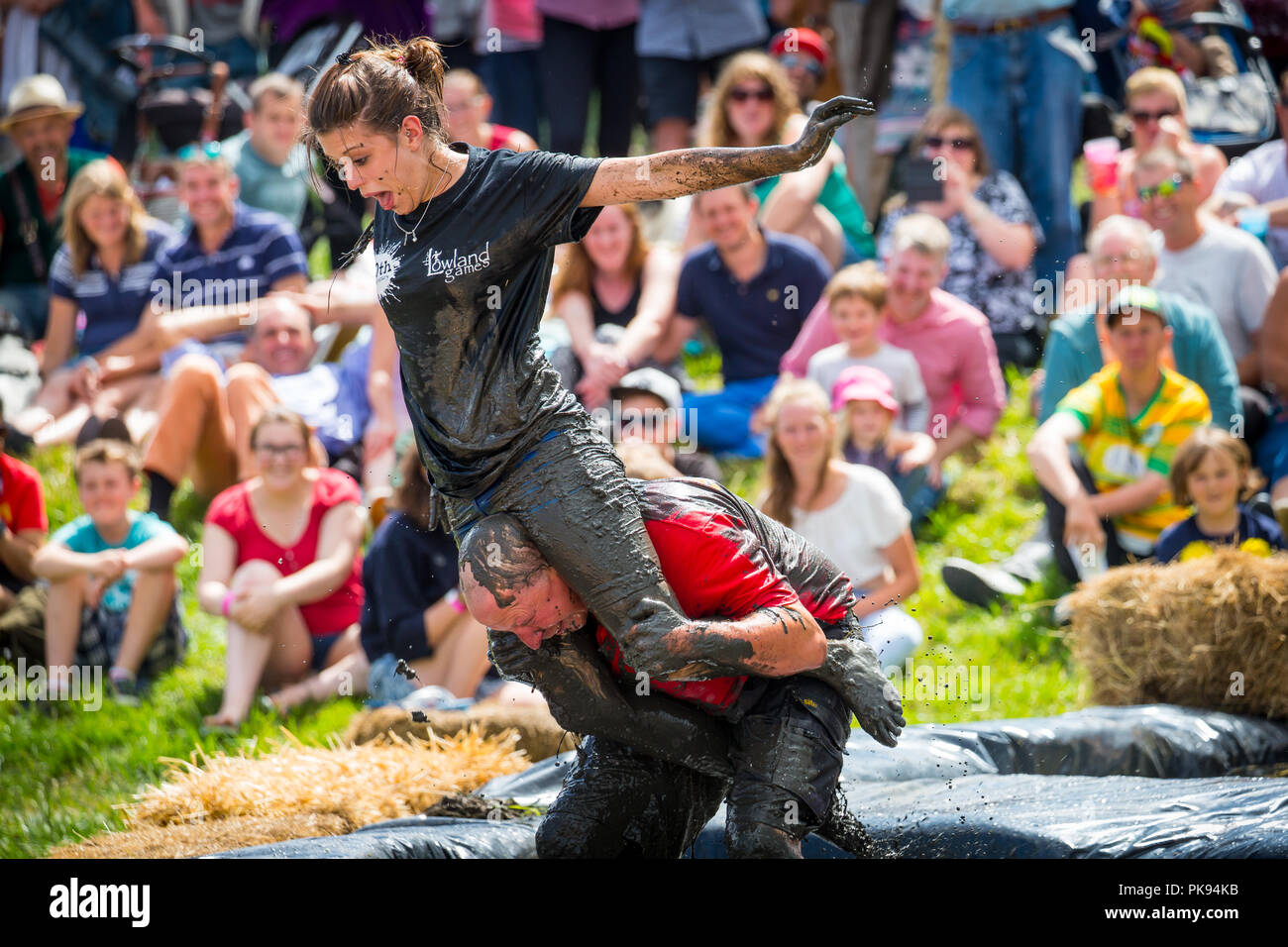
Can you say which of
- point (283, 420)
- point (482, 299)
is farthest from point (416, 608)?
point (482, 299)

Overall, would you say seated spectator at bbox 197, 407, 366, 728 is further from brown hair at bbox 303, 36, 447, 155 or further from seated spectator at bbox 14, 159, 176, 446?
brown hair at bbox 303, 36, 447, 155

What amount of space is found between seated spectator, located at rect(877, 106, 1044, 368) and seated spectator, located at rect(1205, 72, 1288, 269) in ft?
3.10

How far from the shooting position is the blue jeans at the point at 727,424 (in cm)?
738

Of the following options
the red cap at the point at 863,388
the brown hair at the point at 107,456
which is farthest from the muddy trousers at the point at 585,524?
the brown hair at the point at 107,456

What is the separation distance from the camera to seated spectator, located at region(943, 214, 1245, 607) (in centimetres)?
661

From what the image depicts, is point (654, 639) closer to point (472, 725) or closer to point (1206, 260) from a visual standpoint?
point (472, 725)

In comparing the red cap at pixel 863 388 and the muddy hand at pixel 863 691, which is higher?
the red cap at pixel 863 388

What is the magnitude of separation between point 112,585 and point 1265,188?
590 centimetres

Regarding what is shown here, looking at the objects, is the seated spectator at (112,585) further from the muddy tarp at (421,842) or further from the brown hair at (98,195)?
the muddy tarp at (421,842)

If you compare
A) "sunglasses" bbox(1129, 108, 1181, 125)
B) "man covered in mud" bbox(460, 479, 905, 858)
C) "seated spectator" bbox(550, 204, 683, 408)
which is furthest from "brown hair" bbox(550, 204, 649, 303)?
"man covered in mud" bbox(460, 479, 905, 858)

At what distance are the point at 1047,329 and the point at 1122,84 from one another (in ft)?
7.18

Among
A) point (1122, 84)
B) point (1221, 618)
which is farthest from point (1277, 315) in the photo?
point (1122, 84)

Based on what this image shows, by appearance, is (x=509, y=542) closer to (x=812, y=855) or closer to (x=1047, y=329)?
(x=812, y=855)

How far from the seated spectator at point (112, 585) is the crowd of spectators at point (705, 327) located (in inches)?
0.5
